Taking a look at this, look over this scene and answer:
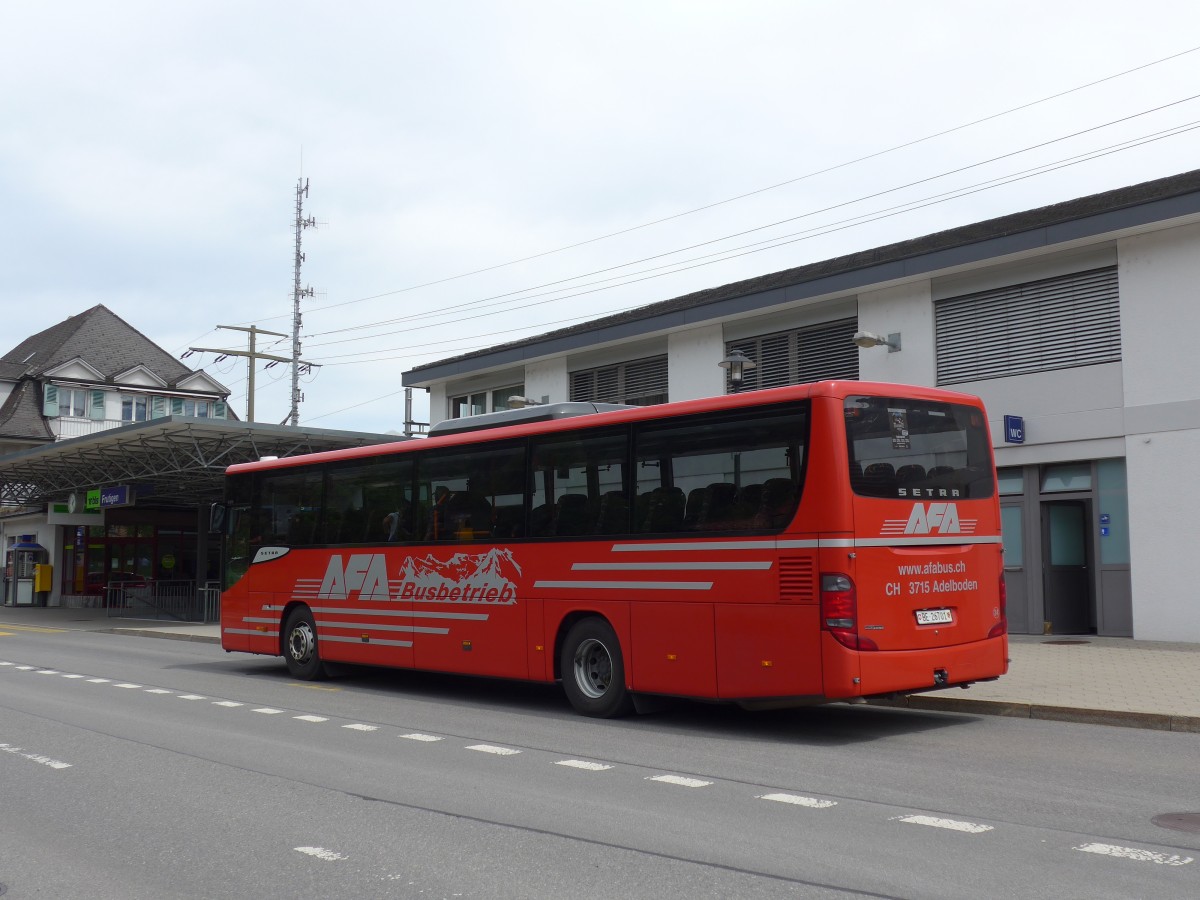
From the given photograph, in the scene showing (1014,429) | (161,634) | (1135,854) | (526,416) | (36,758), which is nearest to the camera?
(1135,854)

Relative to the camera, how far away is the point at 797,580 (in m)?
9.88

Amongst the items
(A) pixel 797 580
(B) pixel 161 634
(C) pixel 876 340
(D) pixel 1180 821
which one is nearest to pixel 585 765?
(A) pixel 797 580

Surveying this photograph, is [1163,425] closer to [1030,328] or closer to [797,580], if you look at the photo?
[1030,328]

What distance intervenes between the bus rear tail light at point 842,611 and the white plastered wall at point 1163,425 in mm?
9844

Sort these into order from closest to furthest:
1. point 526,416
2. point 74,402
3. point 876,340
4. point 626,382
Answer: point 526,416 → point 876,340 → point 626,382 → point 74,402

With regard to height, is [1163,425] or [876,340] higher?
[876,340]

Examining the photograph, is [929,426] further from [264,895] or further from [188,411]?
[188,411]

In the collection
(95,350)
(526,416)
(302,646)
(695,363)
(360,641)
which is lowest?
(302,646)

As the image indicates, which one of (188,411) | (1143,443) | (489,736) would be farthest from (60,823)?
(188,411)

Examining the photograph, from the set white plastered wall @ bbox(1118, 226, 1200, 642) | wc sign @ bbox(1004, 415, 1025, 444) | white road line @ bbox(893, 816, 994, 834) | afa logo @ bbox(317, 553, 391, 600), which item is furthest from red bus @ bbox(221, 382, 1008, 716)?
wc sign @ bbox(1004, 415, 1025, 444)

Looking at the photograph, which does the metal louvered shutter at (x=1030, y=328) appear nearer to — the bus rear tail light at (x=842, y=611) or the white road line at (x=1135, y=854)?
the bus rear tail light at (x=842, y=611)

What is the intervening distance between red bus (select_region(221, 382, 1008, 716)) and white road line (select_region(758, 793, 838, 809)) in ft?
6.64

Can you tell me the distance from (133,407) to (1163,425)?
52511 millimetres

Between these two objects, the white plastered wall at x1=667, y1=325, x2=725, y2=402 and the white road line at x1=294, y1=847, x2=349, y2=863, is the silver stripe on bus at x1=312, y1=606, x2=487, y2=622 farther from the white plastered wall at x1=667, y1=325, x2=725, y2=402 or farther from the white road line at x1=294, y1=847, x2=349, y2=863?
the white plastered wall at x1=667, y1=325, x2=725, y2=402
